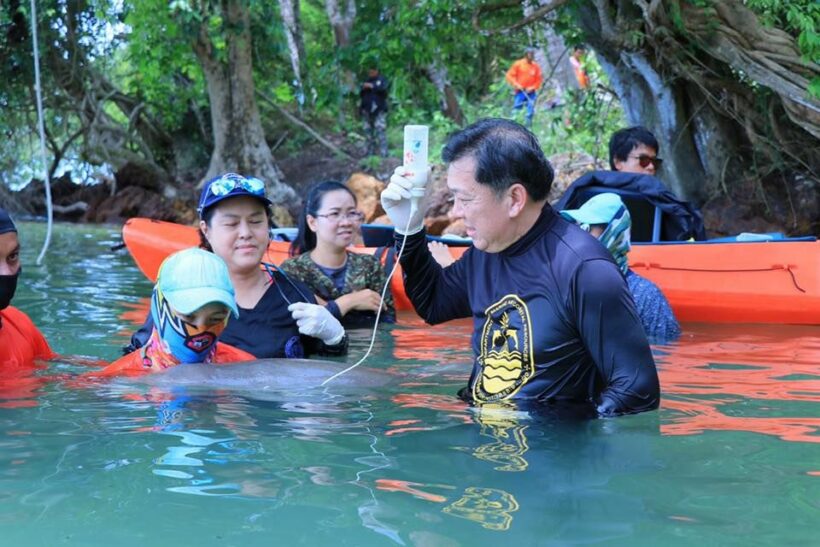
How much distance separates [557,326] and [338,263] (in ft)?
10.5

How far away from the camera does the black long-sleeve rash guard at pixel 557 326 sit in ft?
8.85

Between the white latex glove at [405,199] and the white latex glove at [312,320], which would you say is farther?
the white latex glove at [312,320]

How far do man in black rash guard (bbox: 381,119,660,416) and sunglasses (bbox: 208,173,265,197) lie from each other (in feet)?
3.92

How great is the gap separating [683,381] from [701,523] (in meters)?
2.02

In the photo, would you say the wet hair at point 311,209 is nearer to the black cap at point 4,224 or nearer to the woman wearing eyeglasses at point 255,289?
the woman wearing eyeglasses at point 255,289

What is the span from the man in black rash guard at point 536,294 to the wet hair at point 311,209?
2722 mm

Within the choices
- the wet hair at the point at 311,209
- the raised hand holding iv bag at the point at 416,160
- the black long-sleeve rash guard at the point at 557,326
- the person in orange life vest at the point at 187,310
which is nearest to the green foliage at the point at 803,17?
the wet hair at the point at 311,209

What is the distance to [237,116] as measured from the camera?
1523 centimetres

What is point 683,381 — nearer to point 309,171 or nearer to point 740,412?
point 740,412

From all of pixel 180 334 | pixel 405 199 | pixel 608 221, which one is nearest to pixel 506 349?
pixel 405 199

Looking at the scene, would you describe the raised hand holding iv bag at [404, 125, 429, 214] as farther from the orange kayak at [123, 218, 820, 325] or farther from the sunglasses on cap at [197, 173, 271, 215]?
the orange kayak at [123, 218, 820, 325]

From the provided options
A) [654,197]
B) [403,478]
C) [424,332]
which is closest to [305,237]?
[424,332]

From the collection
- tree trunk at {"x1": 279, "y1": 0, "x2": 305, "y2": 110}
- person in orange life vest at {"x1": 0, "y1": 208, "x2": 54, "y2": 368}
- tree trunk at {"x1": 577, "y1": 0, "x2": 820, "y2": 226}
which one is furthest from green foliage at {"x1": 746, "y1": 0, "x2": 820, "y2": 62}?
tree trunk at {"x1": 279, "y1": 0, "x2": 305, "y2": 110}

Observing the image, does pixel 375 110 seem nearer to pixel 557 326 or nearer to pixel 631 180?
pixel 631 180
